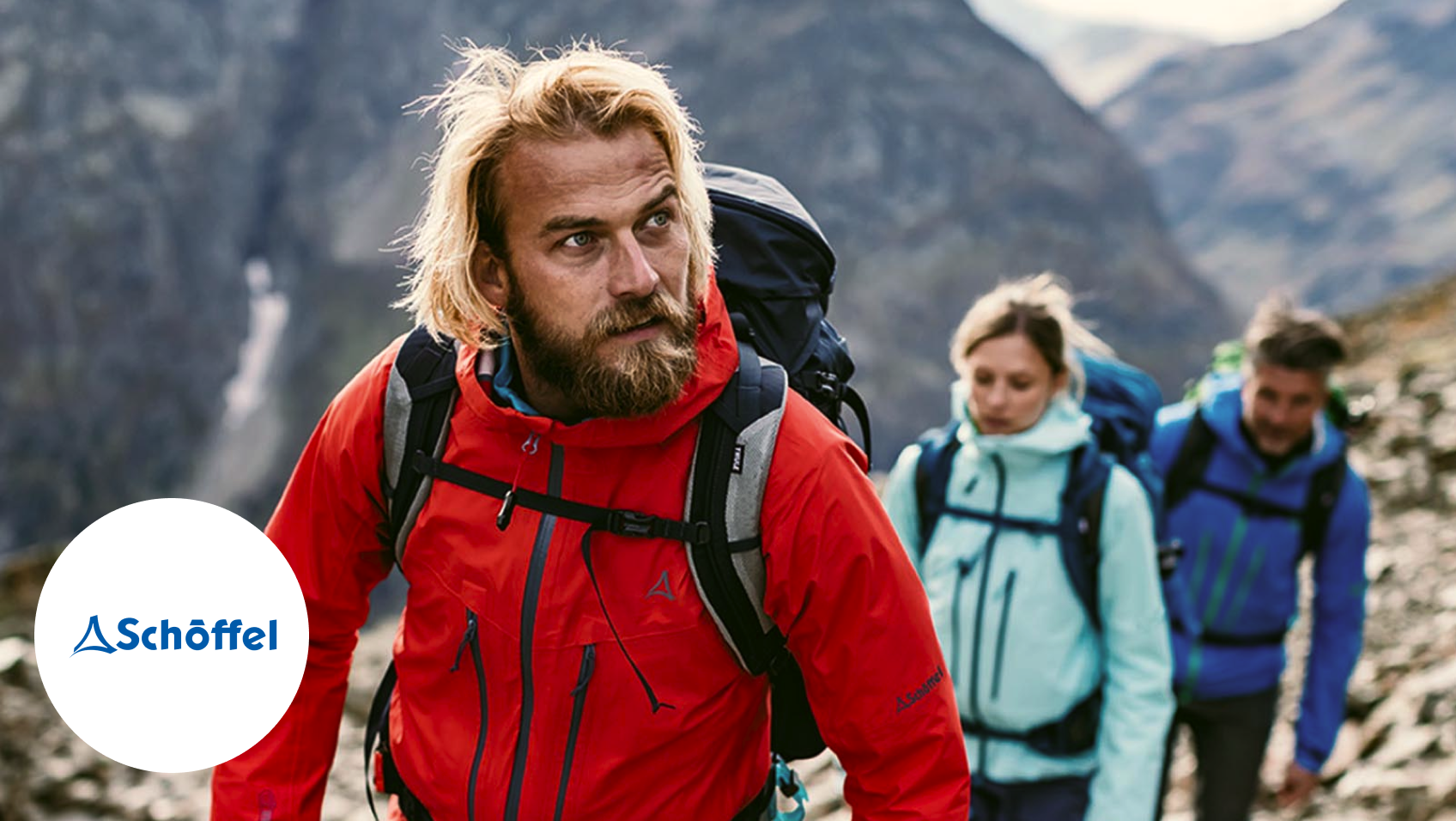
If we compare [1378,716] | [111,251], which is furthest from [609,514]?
[111,251]

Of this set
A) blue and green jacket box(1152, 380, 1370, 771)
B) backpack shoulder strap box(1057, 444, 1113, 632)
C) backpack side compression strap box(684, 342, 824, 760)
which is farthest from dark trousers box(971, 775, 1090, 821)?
backpack side compression strap box(684, 342, 824, 760)

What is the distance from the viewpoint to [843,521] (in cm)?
213

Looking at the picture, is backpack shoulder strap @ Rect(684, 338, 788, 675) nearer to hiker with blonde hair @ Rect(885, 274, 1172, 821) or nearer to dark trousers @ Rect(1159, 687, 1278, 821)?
hiker with blonde hair @ Rect(885, 274, 1172, 821)

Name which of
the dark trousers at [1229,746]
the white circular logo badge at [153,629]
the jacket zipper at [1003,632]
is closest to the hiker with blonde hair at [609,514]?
the white circular logo badge at [153,629]

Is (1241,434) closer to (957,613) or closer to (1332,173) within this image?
(957,613)

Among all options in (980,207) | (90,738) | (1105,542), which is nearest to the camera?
(90,738)

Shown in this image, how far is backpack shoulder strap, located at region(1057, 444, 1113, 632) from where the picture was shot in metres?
3.66

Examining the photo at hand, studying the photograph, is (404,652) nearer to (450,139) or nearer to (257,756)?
(257,756)

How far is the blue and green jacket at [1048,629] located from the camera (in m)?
3.64

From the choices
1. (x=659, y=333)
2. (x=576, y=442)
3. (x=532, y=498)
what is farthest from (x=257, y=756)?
(x=659, y=333)

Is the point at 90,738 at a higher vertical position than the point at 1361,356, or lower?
lower

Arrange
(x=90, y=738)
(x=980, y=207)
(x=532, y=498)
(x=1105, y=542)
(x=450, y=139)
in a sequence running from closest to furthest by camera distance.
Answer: (x=532, y=498) → (x=450, y=139) → (x=90, y=738) → (x=1105, y=542) → (x=980, y=207)

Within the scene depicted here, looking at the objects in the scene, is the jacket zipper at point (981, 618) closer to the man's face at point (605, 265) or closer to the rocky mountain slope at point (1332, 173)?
the man's face at point (605, 265)

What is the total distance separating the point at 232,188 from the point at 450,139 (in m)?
110
